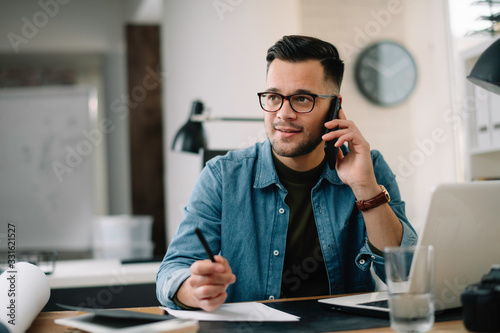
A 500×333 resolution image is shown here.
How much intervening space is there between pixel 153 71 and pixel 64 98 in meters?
0.89

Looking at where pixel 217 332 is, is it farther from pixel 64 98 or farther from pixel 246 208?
pixel 64 98

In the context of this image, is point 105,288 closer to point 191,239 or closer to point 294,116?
point 191,239

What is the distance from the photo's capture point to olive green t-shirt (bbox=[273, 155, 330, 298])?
1.38 meters

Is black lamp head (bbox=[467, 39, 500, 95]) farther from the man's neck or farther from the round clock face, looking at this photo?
the round clock face

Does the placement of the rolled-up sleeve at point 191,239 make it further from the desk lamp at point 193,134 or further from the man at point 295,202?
the desk lamp at point 193,134

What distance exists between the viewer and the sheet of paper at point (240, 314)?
38.0 inches

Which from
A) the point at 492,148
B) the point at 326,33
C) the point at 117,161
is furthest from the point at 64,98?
the point at 492,148

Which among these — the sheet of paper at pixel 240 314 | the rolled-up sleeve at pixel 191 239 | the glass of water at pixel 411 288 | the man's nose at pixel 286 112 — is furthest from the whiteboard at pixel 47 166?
the glass of water at pixel 411 288

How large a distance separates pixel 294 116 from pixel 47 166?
3.95 metres

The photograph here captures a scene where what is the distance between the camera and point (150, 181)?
4793mm

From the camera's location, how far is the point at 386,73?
12.1 ft

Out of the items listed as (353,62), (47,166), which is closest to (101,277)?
(353,62)

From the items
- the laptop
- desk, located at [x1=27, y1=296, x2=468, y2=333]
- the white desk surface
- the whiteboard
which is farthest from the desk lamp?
the whiteboard

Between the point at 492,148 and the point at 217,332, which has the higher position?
the point at 492,148
